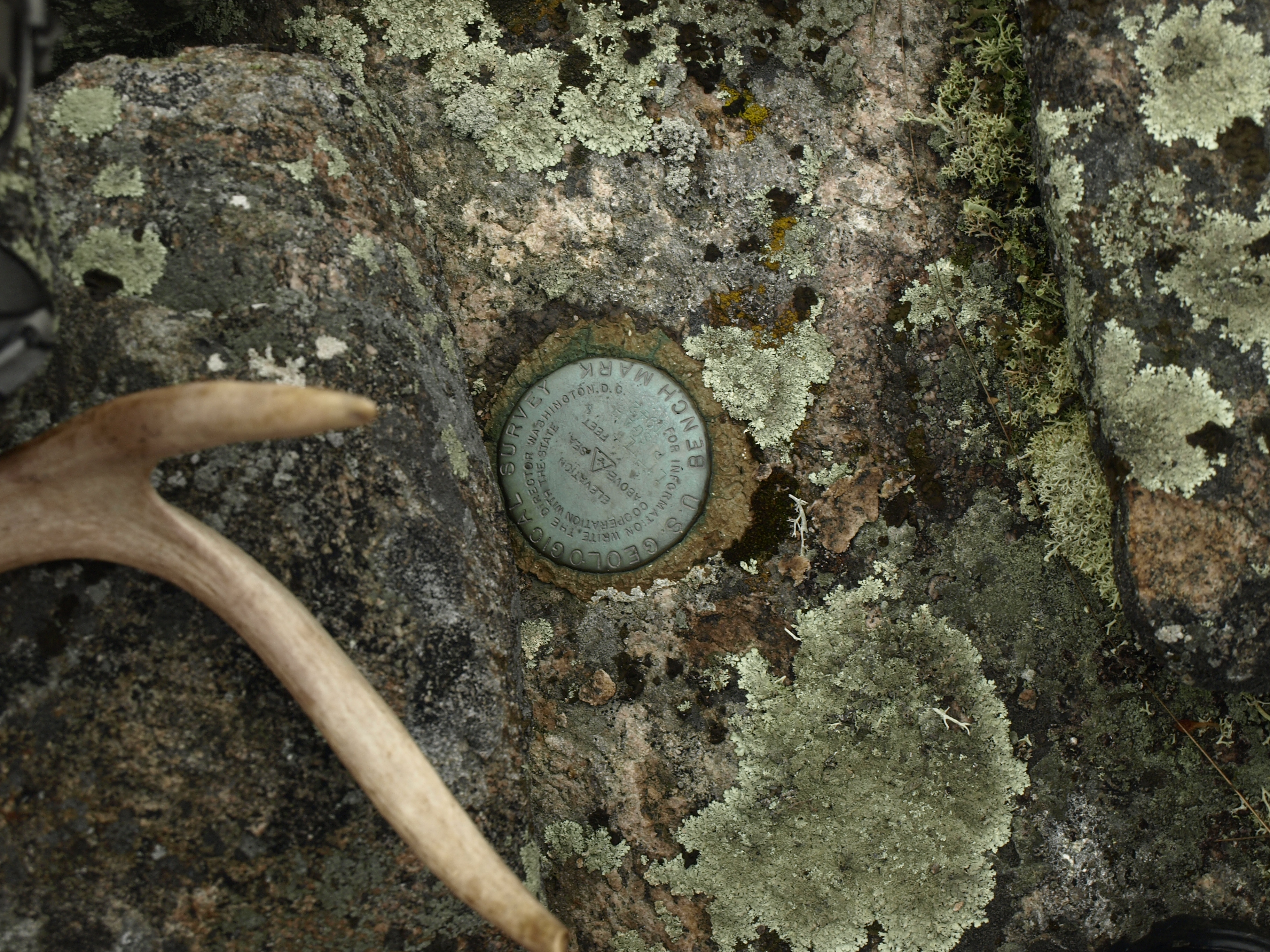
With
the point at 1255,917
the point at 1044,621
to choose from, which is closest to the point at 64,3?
the point at 1044,621

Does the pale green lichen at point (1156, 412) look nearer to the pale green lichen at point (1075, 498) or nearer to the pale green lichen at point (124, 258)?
A: the pale green lichen at point (1075, 498)

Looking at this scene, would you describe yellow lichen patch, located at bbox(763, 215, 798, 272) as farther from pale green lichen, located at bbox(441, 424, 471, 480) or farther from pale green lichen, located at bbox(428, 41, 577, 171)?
pale green lichen, located at bbox(441, 424, 471, 480)

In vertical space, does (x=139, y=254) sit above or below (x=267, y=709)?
above

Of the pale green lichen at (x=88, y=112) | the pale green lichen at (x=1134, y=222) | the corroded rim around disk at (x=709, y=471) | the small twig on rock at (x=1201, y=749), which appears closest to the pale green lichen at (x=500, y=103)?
the corroded rim around disk at (x=709, y=471)

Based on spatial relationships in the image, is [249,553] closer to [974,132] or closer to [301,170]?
[301,170]

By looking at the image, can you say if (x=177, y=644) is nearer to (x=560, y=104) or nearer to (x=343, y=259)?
(x=343, y=259)

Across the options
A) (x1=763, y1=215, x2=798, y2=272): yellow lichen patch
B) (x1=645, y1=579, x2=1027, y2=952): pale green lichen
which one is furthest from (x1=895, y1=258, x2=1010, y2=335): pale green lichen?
(x1=645, y1=579, x2=1027, y2=952): pale green lichen
